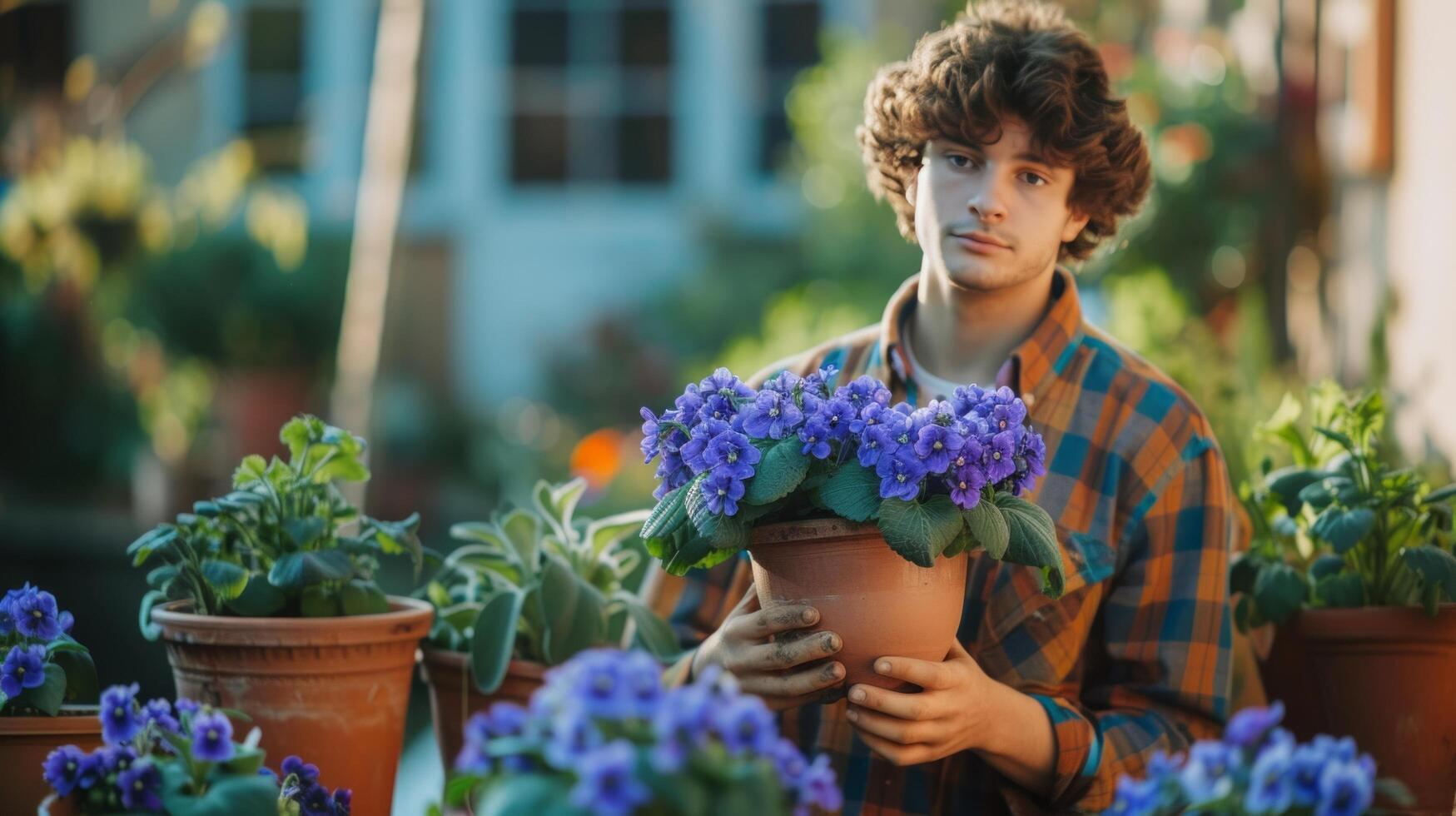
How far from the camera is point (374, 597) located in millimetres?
1820

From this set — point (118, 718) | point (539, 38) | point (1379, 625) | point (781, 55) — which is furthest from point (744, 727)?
point (539, 38)

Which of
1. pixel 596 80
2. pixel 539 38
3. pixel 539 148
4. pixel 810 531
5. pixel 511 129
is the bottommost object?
pixel 810 531

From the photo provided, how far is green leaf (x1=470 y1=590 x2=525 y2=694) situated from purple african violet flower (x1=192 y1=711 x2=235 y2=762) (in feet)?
1.82

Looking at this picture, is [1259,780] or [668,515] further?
[668,515]

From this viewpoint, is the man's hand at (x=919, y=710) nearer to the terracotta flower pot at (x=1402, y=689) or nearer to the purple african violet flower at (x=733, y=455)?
the purple african violet flower at (x=733, y=455)

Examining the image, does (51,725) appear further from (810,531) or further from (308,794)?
(810,531)

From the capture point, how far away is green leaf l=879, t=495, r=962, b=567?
1.33m

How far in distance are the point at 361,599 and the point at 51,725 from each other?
1.21 feet

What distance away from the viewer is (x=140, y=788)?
4.14ft

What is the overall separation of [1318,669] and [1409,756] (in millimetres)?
135

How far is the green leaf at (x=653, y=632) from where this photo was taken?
1850 mm

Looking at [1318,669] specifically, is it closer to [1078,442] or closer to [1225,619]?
[1225,619]

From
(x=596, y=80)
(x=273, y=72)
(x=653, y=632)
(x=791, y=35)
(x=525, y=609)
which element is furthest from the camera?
(x=273, y=72)

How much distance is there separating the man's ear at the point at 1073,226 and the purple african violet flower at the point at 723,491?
61cm
